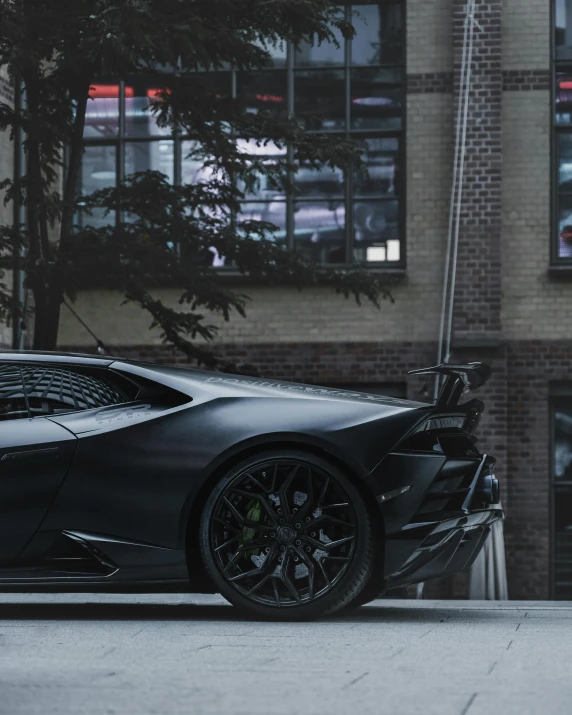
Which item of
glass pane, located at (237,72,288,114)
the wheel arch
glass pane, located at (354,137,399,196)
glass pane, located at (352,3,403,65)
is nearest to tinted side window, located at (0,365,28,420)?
the wheel arch

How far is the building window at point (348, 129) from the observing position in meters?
16.8

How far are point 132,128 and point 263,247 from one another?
5.01m

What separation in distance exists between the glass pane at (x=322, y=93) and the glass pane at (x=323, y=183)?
59 centimetres

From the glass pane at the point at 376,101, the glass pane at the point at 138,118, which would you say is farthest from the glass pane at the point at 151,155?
the glass pane at the point at 376,101

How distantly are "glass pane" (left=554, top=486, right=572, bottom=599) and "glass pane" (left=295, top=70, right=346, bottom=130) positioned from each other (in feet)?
16.8

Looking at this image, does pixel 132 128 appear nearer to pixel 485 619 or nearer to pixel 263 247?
pixel 263 247

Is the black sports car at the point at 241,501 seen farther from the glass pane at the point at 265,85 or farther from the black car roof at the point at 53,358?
the glass pane at the point at 265,85

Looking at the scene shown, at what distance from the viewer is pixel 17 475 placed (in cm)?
641

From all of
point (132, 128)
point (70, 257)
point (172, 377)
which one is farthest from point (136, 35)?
point (132, 128)

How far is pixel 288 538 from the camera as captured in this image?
249 inches

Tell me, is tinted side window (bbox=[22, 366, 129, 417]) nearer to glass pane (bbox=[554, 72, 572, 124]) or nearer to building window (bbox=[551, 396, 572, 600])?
building window (bbox=[551, 396, 572, 600])

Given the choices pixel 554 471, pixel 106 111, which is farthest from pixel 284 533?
pixel 106 111

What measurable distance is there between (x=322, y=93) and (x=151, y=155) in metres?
2.18

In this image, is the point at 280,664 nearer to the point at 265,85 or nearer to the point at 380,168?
the point at 380,168
